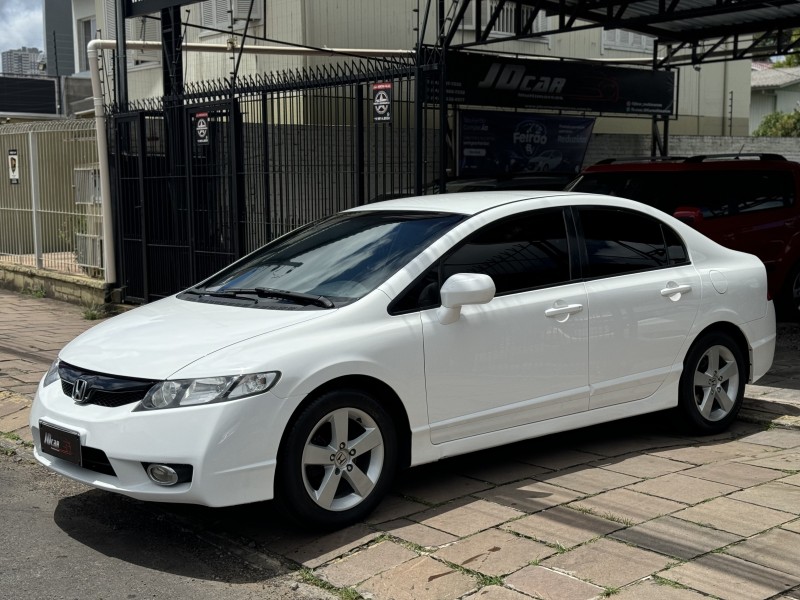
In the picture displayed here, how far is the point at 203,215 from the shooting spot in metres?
11.2

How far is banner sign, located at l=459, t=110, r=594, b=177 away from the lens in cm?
1457

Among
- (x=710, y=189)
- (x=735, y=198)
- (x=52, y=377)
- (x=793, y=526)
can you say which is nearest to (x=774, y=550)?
(x=793, y=526)

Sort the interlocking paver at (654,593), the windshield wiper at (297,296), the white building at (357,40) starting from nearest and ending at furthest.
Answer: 1. the interlocking paver at (654,593)
2. the windshield wiper at (297,296)
3. the white building at (357,40)

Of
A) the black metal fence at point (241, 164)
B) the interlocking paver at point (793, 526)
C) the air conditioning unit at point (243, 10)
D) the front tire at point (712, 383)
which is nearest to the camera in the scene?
the interlocking paver at point (793, 526)

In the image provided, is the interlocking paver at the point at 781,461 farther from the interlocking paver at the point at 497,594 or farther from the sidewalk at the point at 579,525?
the interlocking paver at the point at 497,594

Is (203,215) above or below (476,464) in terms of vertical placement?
above

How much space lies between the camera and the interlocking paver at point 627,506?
4.81 m

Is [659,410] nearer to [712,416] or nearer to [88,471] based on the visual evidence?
[712,416]

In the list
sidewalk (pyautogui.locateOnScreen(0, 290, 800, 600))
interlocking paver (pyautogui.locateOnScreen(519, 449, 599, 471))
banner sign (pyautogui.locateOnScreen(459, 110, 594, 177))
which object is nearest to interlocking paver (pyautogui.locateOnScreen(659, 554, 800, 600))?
sidewalk (pyautogui.locateOnScreen(0, 290, 800, 600))

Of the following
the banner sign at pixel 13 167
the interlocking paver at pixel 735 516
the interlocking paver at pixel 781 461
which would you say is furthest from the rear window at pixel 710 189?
the banner sign at pixel 13 167

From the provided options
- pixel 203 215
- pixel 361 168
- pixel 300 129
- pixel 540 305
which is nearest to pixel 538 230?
pixel 540 305

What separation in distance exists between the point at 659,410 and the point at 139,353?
10.7ft

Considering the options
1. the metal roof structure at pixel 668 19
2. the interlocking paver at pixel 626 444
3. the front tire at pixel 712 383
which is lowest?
the interlocking paver at pixel 626 444

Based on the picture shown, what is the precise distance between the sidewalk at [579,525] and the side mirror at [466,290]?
1067 mm
